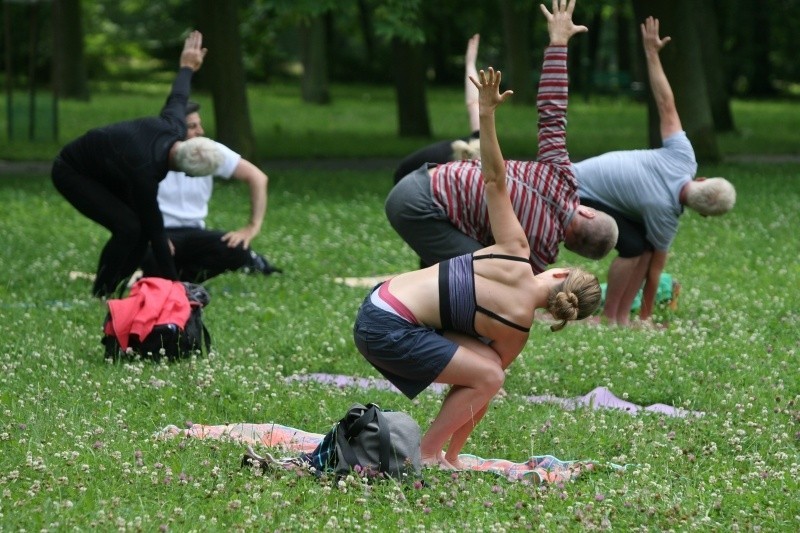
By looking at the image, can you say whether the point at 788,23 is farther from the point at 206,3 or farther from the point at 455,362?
the point at 455,362

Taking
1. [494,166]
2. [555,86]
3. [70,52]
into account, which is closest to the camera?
[494,166]

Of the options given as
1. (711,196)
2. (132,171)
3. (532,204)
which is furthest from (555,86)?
(132,171)

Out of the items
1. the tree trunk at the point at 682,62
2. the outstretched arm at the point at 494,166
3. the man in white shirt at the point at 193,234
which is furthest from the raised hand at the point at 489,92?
the tree trunk at the point at 682,62

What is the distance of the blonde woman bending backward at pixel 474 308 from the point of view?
6.03 meters

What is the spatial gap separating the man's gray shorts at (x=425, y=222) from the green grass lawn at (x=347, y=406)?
0.92 meters

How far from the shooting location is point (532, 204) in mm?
7242

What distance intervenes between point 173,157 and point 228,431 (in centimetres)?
305

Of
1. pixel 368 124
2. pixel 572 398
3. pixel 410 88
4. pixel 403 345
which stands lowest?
pixel 368 124

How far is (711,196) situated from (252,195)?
348 cm

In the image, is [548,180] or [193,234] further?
[193,234]

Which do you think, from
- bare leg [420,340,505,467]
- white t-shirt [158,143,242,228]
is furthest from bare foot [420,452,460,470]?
white t-shirt [158,143,242,228]

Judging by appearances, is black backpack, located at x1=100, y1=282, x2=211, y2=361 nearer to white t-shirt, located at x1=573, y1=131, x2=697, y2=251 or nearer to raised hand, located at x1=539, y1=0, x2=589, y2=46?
raised hand, located at x1=539, y1=0, x2=589, y2=46

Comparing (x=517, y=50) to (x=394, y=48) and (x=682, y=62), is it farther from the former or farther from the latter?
(x=682, y=62)

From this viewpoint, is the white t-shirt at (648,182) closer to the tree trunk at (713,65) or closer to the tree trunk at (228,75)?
the tree trunk at (228,75)
